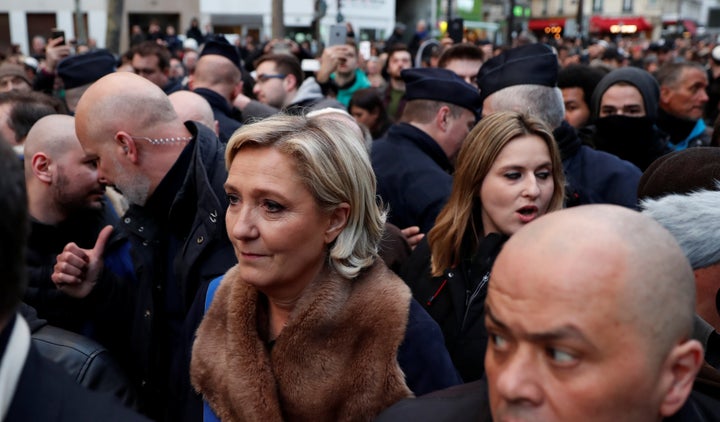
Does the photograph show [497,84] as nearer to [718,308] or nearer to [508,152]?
[508,152]

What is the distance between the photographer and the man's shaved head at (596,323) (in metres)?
1.29

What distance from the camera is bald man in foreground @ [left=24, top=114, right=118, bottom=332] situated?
119 inches

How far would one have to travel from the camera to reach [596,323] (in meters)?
1.29

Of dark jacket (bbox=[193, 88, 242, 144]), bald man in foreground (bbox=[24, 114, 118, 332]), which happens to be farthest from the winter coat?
dark jacket (bbox=[193, 88, 242, 144])

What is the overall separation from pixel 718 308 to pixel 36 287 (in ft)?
→ 8.61

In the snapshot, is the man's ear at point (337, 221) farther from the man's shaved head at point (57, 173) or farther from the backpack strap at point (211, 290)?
the man's shaved head at point (57, 173)

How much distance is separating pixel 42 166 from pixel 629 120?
3.79 meters

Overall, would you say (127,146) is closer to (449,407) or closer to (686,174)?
(449,407)

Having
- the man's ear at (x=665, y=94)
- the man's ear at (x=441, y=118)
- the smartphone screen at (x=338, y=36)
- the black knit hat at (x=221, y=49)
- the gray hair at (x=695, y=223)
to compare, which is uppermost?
the smartphone screen at (x=338, y=36)

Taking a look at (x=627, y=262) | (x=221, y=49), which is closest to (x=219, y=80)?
(x=221, y=49)

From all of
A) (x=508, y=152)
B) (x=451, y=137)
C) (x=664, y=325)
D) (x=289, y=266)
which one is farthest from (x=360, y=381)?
(x=451, y=137)

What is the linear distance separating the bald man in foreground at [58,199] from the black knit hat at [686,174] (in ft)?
7.89

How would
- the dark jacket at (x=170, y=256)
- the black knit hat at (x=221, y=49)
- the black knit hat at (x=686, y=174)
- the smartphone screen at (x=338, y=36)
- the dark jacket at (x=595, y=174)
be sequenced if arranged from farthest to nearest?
1. the smartphone screen at (x=338, y=36)
2. the black knit hat at (x=221, y=49)
3. the dark jacket at (x=595, y=174)
4. the dark jacket at (x=170, y=256)
5. the black knit hat at (x=686, y=174)

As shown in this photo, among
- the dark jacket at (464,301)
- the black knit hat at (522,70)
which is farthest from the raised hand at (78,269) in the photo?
the black knit hat at (522,70)
